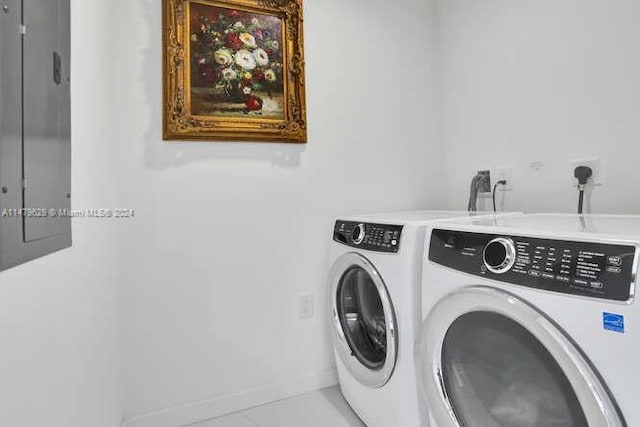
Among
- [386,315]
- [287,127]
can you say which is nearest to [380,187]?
[287,127]

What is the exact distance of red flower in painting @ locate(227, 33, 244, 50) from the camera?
5.50ft

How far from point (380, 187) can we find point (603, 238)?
1332 mm

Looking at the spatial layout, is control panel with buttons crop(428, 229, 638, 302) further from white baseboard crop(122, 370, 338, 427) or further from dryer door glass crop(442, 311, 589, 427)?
white baseboard crop(122, 370, 338, 427)

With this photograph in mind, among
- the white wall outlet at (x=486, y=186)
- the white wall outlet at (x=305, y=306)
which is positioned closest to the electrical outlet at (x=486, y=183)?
the white wall outlet at (x=486, y=186)

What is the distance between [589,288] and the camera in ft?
2.26

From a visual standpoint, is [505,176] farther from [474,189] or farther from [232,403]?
[232,403]

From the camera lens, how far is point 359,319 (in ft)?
5.25

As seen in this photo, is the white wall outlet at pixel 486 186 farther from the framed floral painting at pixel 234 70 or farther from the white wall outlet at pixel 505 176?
the framed floral painting at pixel 234 70

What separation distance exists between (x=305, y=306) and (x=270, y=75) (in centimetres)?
115

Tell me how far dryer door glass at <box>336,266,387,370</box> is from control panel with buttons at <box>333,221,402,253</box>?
0.40ft

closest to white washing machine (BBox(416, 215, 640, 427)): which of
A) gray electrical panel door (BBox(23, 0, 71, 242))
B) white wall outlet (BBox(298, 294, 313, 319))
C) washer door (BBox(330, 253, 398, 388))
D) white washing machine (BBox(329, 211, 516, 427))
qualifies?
white washing machine (BBox(329, 211, 516, 427))

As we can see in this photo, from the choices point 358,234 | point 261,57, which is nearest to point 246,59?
point 261,57

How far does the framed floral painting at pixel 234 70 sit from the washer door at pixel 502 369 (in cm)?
117

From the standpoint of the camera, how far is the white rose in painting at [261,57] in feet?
5.68
